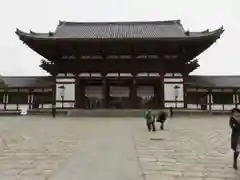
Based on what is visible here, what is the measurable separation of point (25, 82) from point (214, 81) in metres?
20.4

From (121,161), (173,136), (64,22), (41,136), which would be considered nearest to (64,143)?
(41,136)

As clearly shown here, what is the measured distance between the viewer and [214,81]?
34906 mm

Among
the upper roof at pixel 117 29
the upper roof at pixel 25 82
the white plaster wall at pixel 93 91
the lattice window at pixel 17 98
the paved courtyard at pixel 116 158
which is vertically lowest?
the paved courtyard at pixel 116 158

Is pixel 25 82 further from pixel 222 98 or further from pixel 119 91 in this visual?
pixel 222 98

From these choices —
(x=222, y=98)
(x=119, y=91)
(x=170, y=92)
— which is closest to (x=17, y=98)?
(x=119, y=91)

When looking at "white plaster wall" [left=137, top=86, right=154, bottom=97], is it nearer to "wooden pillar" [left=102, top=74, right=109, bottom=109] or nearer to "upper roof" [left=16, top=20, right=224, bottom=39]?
"wooden pillar" [left=102, top=74, right=109, bottom=109]

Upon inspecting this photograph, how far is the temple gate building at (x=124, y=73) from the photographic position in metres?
30.4

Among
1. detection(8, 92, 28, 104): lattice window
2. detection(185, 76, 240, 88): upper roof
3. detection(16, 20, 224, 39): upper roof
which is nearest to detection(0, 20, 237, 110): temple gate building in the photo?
detection(185, 76, 240, 88): upper roof

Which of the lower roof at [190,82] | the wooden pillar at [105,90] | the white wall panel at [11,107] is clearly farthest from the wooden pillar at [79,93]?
the white wall panel at [11,107]

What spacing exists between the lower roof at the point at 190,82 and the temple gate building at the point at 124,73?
15 cm

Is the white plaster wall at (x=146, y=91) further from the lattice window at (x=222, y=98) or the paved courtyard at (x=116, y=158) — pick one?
the paved courtyard at (x=116, y=158)

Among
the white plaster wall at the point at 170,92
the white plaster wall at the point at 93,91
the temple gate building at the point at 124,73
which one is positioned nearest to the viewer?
the temple gate building at the point at 124,73

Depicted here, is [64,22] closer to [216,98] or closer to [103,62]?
[103,62]

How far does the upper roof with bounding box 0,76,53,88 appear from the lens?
33.5m
